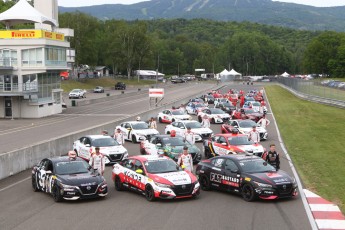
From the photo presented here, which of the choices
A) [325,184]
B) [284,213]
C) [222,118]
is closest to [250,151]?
[325,184]

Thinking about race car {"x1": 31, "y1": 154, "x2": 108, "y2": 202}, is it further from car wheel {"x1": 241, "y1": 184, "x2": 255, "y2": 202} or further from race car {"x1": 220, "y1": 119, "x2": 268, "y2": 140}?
race car {"x1": 220, "y1": 119, "x2": 268, "y2": 140}

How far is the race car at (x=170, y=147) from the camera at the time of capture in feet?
79.5

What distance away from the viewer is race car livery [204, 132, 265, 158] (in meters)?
24.7

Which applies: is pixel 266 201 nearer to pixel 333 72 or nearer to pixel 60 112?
pixel 60 112

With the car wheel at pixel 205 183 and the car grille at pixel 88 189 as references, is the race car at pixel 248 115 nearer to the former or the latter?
the car wheel at pixel 205 183

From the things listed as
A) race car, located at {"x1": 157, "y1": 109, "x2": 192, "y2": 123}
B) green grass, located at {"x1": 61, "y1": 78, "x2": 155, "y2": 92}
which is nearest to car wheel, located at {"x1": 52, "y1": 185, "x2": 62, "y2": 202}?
race car, located at {"x1": 157, "y1": 109, "x2": 192, "y2": 123}

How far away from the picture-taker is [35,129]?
144ft

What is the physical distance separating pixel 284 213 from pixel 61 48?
49190mm

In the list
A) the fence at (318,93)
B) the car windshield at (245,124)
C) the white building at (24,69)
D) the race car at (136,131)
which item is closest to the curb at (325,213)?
the car windshield at (245,124)

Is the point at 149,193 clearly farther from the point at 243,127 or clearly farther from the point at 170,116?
the point at 170,116

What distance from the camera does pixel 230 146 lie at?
82.1 feet

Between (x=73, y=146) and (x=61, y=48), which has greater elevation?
(x=61, y=48)

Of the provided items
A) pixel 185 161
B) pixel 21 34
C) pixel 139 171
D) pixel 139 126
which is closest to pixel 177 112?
pixel 139 126

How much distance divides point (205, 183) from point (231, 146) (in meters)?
6.24
